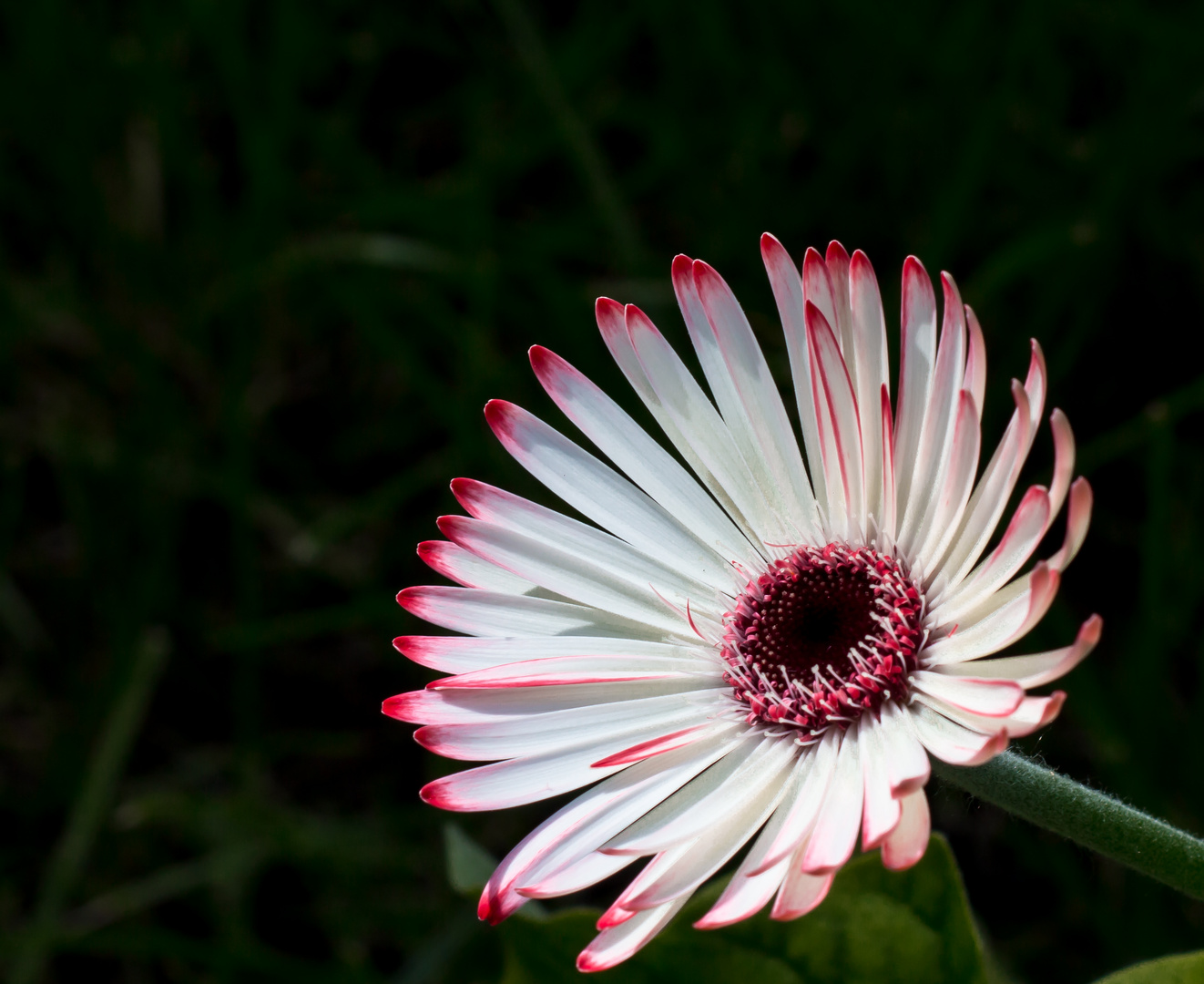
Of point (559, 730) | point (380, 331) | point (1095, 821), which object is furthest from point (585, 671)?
point (380, 331)

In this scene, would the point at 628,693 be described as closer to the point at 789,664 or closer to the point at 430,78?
the point at 789,664

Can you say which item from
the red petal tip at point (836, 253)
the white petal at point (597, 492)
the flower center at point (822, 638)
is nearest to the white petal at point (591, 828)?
the flower center at point (822, 638)

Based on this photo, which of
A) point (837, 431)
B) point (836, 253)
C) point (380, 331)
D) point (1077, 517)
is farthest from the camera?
point (380, 331)

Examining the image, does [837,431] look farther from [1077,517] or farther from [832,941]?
[832,941]

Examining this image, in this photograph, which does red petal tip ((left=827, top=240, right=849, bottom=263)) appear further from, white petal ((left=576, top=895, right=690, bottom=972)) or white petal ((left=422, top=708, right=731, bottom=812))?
white petal ((left=576, top=895, right=690, bottom=972))

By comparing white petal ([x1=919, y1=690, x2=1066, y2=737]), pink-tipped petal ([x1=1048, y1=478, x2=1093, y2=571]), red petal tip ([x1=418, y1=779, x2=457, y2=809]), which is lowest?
white petal ([x1=919, y1=690, x2=1066, y2=737])

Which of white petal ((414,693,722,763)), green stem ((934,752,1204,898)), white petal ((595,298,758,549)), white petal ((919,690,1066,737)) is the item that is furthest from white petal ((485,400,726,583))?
green stem ((934,752,1204,898))

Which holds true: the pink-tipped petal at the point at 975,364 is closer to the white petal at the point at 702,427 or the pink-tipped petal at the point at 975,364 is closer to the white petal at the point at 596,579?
the white petal at the point at 702,427
